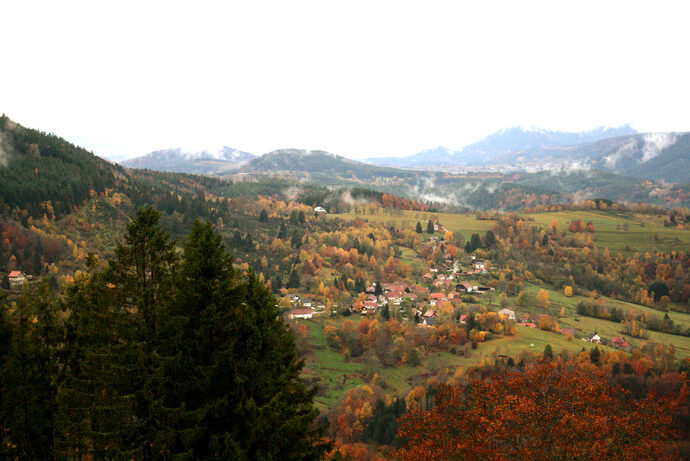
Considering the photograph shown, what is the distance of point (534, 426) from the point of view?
17.1 meters

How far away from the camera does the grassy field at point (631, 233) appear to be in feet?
508

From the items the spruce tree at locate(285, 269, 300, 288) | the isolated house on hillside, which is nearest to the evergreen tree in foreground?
the spruce tree at locate(285, 269, 300, 288)

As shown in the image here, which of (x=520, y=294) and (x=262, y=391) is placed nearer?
(x=262, y=391)

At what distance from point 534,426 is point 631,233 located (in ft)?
625

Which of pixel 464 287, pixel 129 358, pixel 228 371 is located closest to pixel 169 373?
pixel 129 358

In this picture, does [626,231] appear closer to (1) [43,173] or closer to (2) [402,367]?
(2) [402,367]

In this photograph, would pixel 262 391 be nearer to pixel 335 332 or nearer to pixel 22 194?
pixel 335 332

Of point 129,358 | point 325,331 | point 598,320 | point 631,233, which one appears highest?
point 129,358

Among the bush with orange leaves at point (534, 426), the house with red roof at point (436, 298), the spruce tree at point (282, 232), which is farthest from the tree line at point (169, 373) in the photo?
the spruce tree at point (282, 232)

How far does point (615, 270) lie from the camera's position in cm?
14000

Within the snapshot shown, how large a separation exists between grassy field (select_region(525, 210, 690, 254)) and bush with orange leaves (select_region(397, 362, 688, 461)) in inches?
6564

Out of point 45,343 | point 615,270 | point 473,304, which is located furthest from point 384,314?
point 615,270

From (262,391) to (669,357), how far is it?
92045 millimetres

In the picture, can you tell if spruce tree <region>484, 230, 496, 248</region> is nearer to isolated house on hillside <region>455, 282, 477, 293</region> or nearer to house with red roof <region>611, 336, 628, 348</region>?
isolated house on hillside <region>455, 282, 477, 293</region>
